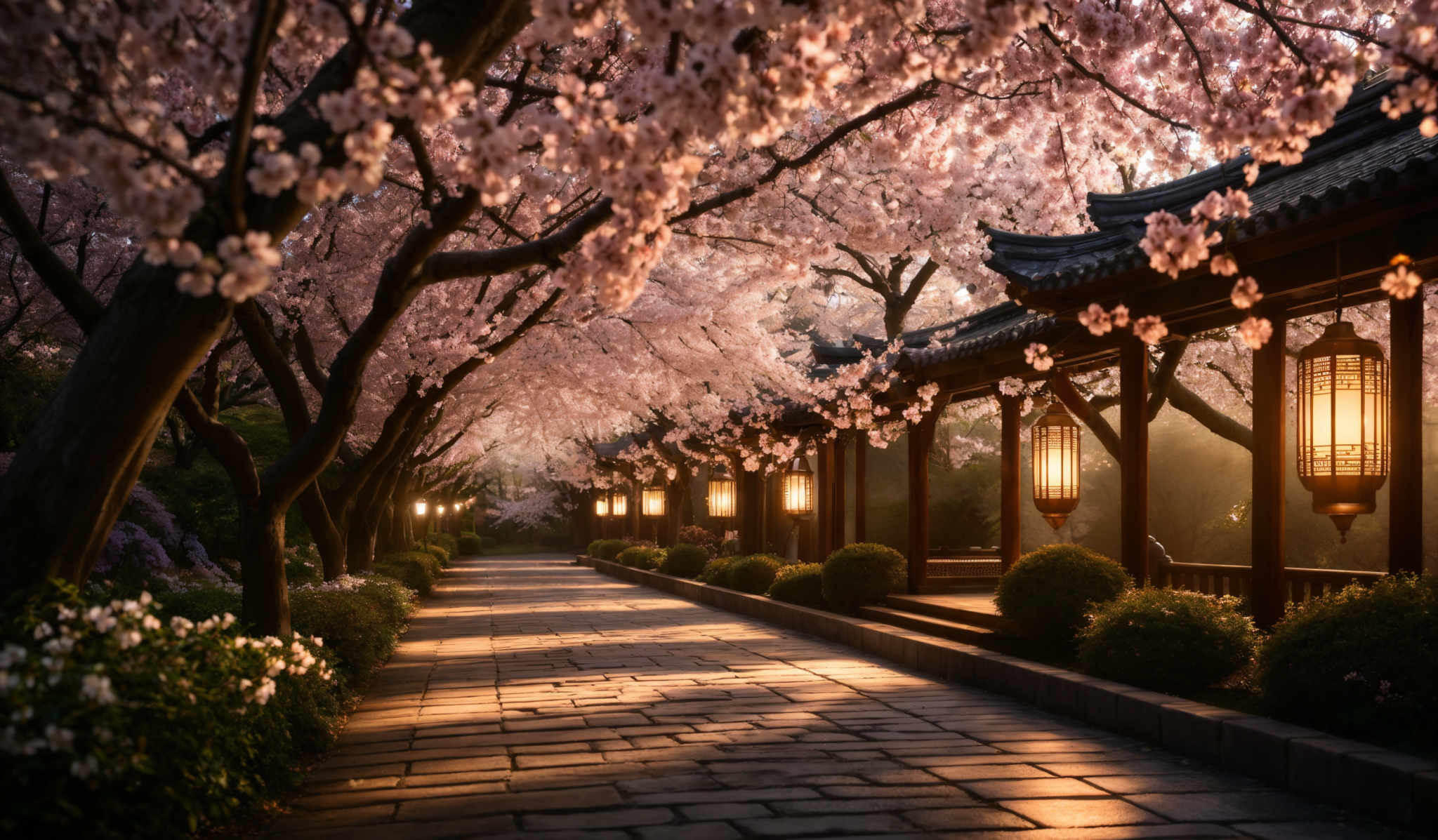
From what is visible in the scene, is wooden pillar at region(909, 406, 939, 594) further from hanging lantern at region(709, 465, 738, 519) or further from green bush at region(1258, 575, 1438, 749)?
hanging lantern at region(709, 465, 738, 519)

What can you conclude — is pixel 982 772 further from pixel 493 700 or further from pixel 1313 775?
pixel 493 700

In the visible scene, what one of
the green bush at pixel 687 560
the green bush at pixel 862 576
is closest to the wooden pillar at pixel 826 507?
the green bush at pixel 862 576

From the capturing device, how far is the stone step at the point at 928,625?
10.4m

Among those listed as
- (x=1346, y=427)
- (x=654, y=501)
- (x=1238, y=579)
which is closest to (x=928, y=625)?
(x=1238, y=579)

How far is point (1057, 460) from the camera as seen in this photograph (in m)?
10.5

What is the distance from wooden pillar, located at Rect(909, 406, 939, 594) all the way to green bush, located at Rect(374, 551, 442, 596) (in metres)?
8.88

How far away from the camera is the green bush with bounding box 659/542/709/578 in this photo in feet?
76.4

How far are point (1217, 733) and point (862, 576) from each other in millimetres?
7648

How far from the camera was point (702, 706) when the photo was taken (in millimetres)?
7926

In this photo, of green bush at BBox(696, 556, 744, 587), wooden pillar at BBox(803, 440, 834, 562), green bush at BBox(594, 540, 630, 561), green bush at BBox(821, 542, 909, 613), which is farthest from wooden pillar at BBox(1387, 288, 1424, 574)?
Result: green bush at BBox(594, 540, 630, 561)

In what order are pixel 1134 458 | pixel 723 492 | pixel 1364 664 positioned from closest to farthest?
pixel 1364 664 < pixel 1134 458 < pixel 723 492

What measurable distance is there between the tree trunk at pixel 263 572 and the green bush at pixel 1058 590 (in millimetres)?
5809

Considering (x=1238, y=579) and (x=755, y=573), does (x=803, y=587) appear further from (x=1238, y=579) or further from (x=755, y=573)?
(x=1238, y=579)

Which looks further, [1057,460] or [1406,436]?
[1057,460]
